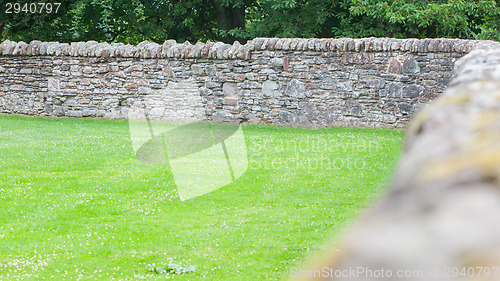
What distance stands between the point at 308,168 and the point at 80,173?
371 centimetres

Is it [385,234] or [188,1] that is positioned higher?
[385,234]

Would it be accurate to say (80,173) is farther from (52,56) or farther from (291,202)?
(52,56)

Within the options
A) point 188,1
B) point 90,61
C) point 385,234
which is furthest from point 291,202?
point 188,1

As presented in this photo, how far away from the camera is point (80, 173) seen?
9.15 m

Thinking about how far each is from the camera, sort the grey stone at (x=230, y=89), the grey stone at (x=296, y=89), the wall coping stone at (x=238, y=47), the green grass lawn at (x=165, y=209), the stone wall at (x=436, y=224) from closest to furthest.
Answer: the stone wall at (x=436, y=224) < the green grass lawn at (x=165, y=209) < the wall coping stone at (x=238, y=47) < the grey stone at (x=296, y=89) < the grey stone at (x=230, y=89)

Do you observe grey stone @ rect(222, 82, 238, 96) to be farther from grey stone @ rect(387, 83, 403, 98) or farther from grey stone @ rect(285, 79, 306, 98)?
grey stone @ rect(387, 83, 403, 98)

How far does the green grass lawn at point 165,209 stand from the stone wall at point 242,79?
2.25 m

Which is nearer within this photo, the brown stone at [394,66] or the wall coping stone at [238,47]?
the wall coping stone at [238,47]

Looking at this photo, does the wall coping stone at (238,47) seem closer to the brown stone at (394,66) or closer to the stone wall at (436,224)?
the brown stone at (394,66)

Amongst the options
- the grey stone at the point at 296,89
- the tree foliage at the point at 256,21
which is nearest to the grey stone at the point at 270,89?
the grey stone at the point at 296,89

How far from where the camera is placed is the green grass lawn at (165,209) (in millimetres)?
5227

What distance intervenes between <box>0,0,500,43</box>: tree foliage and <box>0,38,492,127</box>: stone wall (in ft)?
13.3

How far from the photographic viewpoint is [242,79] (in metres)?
14.8

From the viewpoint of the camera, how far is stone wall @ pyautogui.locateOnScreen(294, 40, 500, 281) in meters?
0.68
